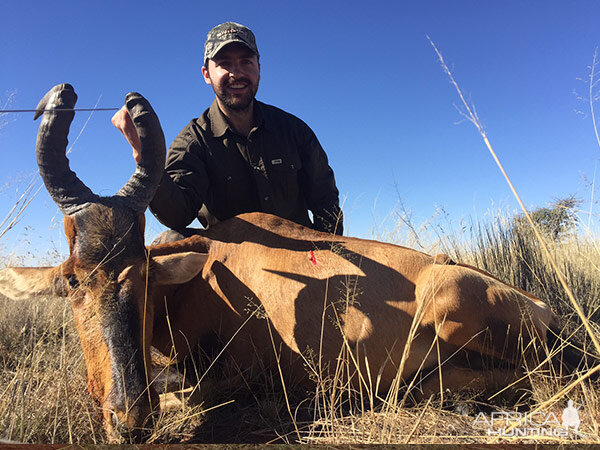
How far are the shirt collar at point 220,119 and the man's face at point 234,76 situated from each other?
0.13 meters

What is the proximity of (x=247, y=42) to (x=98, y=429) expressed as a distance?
4.46 meters

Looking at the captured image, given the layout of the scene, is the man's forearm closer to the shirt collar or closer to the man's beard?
the shirt collar

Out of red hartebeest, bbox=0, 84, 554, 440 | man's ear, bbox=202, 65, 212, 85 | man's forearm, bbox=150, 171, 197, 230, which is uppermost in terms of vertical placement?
man's ear, bbox=202, 65, 212, 85

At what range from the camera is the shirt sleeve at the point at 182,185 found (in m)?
3.77

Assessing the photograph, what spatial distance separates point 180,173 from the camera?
4512 millimetres

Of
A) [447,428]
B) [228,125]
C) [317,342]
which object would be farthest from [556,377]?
[228,125]

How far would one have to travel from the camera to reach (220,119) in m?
5.15

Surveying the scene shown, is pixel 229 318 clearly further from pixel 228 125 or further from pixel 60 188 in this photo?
pixel 228 125

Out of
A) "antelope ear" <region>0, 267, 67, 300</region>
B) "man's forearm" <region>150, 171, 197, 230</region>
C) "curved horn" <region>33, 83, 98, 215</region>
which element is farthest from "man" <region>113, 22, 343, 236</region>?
"antelope ear" <region>0, 267, 67, 300</region>

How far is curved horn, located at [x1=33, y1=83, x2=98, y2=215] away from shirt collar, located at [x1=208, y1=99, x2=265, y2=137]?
7.71 ft

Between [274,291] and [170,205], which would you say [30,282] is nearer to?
[170,205]

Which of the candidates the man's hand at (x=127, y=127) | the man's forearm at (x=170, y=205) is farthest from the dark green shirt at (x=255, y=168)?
the man's hand at (x=127, y=127)

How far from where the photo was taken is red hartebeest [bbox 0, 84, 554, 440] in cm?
260

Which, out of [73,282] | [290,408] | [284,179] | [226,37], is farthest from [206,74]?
[290,408]
